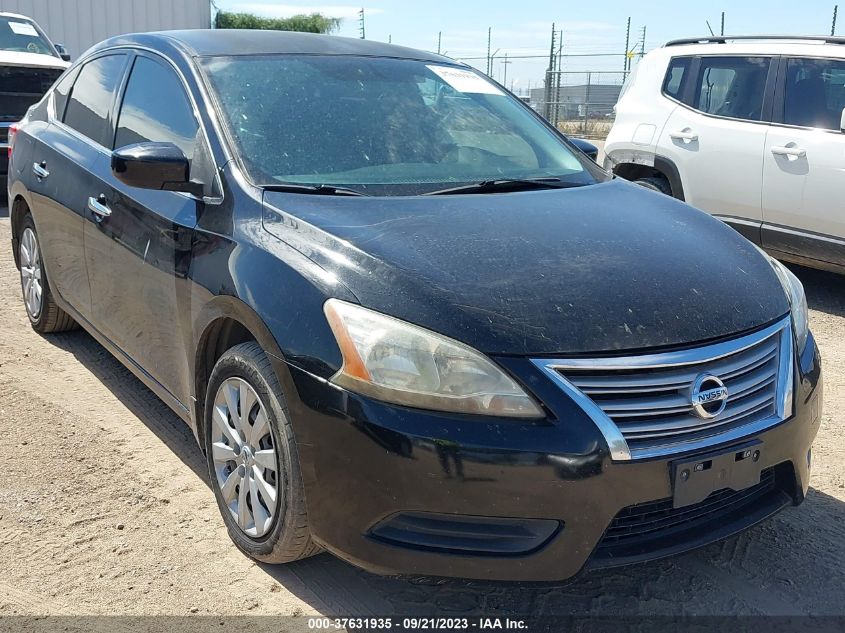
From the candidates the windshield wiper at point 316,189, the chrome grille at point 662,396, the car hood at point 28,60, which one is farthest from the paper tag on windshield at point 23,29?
the chrome grille at point 662,396

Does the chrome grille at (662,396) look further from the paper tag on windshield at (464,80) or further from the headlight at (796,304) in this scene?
the paper tag on windshield at (464,80)

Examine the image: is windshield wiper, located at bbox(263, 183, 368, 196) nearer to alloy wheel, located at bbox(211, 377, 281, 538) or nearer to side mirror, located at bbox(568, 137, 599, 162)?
alloy wheel, located at bbox(211, 377, 281, 538)

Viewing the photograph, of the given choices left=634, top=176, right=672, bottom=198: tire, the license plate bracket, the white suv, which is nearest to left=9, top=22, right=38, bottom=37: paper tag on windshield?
the white suv

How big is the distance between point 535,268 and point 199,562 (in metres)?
1.41

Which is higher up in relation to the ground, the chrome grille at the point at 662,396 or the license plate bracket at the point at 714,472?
the chrome grille at the point at 662,396

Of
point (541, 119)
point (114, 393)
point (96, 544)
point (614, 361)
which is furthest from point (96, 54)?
point (614, 361)

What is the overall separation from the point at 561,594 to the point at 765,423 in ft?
2.62

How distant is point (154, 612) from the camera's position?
257cm

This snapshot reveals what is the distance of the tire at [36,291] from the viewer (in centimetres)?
474

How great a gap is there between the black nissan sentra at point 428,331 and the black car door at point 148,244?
15 mm

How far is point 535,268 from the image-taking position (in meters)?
2.55

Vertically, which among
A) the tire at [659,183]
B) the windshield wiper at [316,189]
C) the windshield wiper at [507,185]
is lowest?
the tire at [659,183]

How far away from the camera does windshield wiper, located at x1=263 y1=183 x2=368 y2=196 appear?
2896 millimetres

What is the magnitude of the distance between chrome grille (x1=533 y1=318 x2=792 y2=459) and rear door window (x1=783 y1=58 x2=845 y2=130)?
4.20m
